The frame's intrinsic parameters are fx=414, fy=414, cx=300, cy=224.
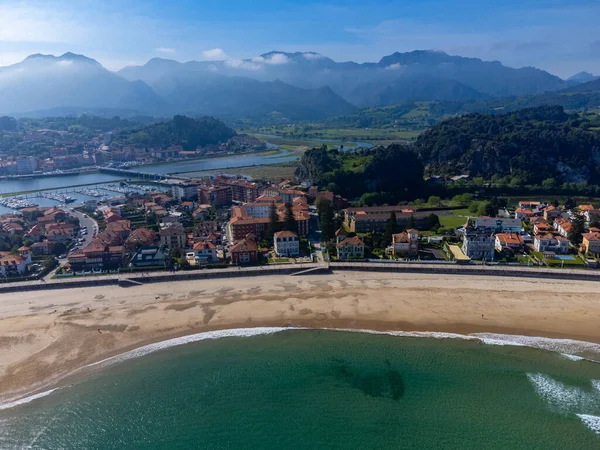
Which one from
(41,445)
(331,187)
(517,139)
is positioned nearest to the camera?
(41,445)

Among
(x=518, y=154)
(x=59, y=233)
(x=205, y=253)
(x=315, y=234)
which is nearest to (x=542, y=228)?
(x=315, y=234)

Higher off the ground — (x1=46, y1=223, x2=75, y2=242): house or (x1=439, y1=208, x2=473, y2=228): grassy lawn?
(x1=46, y1=223, x2=75, y2=242): house

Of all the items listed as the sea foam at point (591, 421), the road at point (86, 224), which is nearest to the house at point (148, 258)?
the road at point (86, 224)

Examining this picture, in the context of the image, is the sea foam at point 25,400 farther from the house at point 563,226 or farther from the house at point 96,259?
the house at point 563,226

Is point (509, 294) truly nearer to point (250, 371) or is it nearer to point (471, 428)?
point (471, 428)

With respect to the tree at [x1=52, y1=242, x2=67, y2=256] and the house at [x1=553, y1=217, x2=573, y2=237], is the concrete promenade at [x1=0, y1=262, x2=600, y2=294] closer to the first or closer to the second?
the tree at [x1=52, y1=242, x2=67, y2=256]

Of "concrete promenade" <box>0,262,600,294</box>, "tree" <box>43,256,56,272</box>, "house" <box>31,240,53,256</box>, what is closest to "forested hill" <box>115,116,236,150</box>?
"house" <box>31,240,53,256</box>

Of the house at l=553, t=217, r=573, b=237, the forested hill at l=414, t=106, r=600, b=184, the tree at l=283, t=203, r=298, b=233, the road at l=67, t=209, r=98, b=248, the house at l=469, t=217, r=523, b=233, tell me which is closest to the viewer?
the house at l=553, t=217, r=573, b=237

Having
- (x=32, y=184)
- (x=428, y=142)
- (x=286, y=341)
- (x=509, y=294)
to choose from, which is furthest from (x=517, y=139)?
(x=32, y=184)
